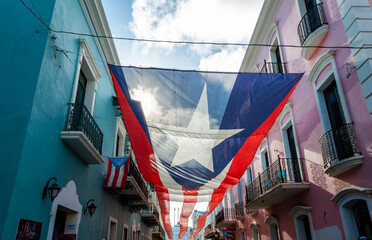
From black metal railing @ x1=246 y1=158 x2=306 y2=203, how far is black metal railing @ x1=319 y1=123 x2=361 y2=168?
1.99 metres

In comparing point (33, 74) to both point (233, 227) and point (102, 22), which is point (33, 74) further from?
point (233, 227)

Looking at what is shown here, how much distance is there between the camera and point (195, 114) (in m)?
6.14

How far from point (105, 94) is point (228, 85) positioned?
588cm

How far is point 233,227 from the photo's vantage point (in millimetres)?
20047

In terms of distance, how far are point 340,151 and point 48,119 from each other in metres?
6.83

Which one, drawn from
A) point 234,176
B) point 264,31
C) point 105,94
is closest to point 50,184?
point 234,176

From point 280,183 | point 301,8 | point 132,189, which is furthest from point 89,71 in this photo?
point 301,8

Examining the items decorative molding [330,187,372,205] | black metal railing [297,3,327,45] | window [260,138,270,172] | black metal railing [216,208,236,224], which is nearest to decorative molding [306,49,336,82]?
black metal railing [297,3,327,45]

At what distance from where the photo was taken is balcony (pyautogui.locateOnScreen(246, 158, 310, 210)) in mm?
9500

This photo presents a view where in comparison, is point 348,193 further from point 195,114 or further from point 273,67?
point 273,67

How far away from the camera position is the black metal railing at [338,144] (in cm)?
686

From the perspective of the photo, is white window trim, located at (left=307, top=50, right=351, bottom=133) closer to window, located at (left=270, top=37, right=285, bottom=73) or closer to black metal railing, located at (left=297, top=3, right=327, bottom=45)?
black metal railing, located at (left=297, top=3, right=327, bottom=45)

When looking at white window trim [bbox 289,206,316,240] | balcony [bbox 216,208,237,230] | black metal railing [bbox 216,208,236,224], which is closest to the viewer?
white window trim [bbox 289,206,316,240]

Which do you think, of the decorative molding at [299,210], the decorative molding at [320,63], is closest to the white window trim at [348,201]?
the decorative molding at [299,210]
